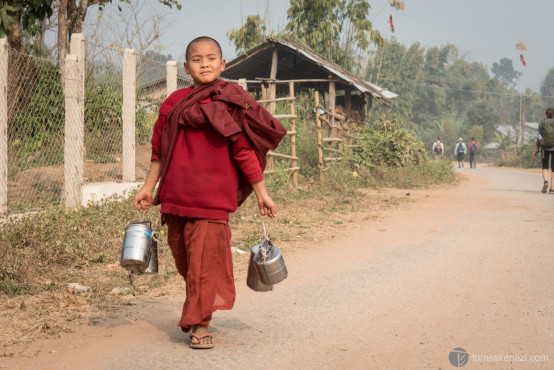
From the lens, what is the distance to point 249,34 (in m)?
23.8

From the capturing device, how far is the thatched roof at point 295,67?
1794 centimetres

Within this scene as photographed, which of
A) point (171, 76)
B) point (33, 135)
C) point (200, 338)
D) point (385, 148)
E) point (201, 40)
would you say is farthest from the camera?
point (385, 148)

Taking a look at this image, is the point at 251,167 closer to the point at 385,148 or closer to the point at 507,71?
the point at 385,148

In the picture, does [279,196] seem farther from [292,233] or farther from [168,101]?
[168,101]

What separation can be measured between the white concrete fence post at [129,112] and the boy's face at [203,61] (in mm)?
5778

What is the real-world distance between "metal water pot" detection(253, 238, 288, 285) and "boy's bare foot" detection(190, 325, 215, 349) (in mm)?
463

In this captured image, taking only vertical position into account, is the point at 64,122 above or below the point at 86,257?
above

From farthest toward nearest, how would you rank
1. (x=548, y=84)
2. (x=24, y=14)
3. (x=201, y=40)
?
1. (x=548, y=84)
2. (x=24, y=14)
3. (x=201, y=40)

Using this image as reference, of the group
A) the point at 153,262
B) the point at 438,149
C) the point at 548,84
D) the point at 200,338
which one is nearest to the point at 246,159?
the point at 153,262

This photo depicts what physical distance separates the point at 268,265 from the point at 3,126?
4.59 meters

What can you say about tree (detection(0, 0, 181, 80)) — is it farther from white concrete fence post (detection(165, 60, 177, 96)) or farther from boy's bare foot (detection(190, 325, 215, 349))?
boy's bare foot (detection(190, 325, 215, 349))

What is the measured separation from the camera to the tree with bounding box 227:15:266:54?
23.4 metres

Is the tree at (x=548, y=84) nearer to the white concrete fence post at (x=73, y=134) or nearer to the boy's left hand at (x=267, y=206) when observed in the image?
the white concrete fence post at (x=73, y=134)

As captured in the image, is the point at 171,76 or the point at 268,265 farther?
the point at 171,76
